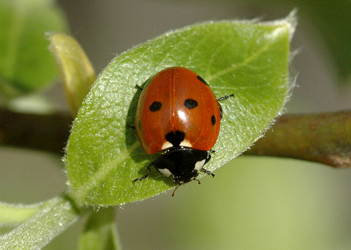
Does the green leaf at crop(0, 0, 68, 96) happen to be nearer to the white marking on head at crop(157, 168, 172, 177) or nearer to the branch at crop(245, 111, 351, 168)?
the white marking on head at crop(157, 168, 172, 177)

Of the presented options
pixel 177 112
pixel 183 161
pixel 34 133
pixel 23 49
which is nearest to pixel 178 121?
pixel 177 112

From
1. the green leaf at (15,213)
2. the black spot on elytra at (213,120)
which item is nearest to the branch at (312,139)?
the black spot on elytra at (213,120)

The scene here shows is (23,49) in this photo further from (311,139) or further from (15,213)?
(311,139)

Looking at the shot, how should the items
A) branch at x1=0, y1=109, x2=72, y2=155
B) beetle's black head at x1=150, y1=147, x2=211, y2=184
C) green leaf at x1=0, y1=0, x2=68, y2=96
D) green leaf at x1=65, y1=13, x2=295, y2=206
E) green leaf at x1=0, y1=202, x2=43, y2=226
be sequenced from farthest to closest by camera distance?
green leaf at x1=0, y1=0, x2=68, y2=96
branch at x1=0, y1=109, x2=72, y2=155
beetle's black head at x1=150, y1=147, x2=211, y2=184
green leaf at x1=0, y1=202, x2=43, y2=226
green leaf at x1=65, y1=13, x2=295, y2=206

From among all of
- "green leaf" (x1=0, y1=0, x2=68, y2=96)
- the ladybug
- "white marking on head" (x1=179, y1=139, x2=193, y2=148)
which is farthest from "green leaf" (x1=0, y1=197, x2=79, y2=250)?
"green leaf" (x1=0, y1=0, x2=68, y2=96)


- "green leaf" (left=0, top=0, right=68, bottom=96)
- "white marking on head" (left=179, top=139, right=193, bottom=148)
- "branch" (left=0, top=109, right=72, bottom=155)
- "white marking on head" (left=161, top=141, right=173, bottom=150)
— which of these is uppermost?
"green leaf" (left=0, top=0, right=68, bottom=96)

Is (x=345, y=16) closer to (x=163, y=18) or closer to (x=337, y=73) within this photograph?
(x=337, y=73)

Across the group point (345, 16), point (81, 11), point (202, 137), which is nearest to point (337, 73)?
point (345, 16)
